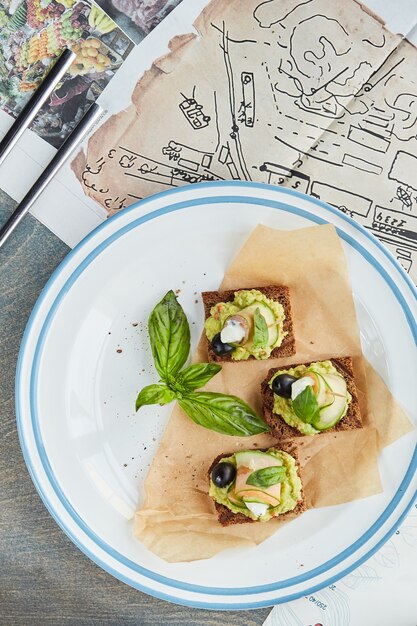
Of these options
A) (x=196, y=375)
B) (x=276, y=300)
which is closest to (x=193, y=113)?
(x=276, y=300)

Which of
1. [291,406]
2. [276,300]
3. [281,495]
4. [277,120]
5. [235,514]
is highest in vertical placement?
[277,120]

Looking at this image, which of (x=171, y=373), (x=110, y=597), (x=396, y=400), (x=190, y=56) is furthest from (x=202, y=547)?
(x=190, y=56)

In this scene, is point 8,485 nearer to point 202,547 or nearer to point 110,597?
point 110,597

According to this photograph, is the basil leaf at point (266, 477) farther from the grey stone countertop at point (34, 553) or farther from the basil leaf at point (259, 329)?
the grey stone countertop at point (34, 553)

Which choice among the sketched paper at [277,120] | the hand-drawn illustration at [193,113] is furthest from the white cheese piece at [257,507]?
the hand-drawn illustration at [193,113]

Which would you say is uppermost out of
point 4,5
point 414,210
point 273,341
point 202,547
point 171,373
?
point 414,210

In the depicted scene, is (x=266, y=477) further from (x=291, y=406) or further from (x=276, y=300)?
(x=276, y=300)

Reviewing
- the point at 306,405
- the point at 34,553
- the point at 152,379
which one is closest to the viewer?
the point at 306,405
